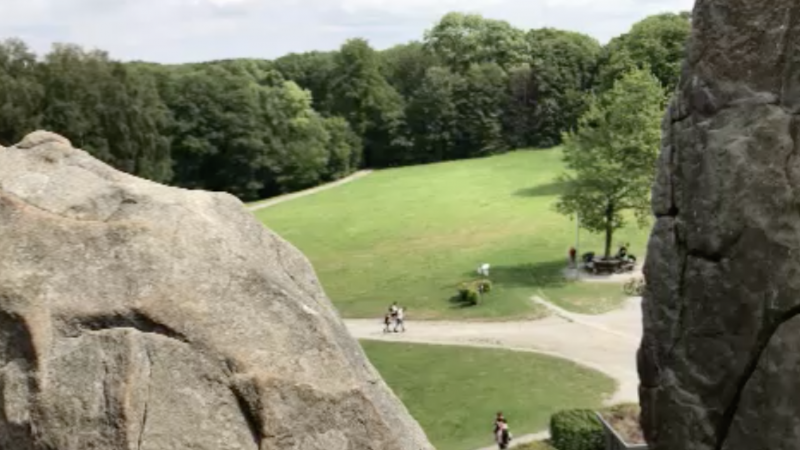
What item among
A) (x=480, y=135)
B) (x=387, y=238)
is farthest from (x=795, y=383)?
(x=480, y=135)

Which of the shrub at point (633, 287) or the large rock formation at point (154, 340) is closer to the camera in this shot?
the large rock formation at point (154, 340)

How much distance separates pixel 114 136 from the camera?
59.9 m

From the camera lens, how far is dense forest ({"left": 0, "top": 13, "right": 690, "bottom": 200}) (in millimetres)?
59875

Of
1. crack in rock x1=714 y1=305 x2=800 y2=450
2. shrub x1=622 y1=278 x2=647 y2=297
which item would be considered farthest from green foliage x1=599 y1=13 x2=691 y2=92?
crack in rock x1=714 y1=305 x2=800 y2=450

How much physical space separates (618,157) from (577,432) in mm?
23314

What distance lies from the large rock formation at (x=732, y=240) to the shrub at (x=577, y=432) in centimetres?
977

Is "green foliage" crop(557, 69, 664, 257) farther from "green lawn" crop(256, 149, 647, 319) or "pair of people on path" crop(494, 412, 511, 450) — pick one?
"pair of people on path" crop(494, 412, 511, 450)

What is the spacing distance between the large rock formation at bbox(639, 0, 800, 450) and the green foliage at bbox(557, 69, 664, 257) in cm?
3060

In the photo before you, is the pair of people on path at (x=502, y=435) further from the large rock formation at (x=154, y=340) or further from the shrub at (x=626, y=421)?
the large rock formation at (x=154, y=340)

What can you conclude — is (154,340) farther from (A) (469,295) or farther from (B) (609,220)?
(B) (609,220)

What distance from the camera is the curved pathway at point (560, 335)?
30328mm

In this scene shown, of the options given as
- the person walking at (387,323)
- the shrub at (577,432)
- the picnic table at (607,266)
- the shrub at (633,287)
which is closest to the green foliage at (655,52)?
the picnic table at (607,266)

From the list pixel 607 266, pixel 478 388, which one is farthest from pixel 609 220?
pixel 478 388

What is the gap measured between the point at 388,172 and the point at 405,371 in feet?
222
